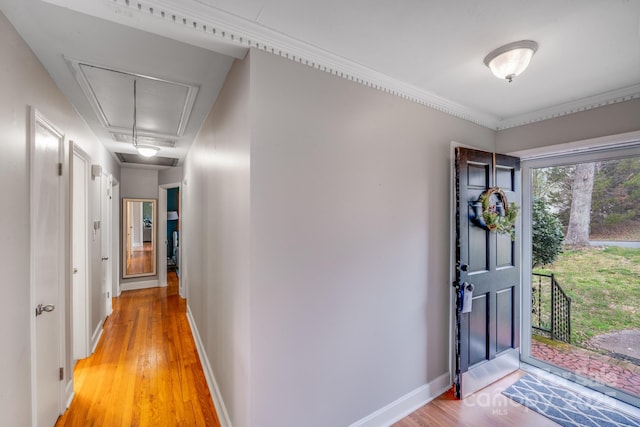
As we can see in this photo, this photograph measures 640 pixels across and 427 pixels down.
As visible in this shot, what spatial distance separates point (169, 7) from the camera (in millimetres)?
1235

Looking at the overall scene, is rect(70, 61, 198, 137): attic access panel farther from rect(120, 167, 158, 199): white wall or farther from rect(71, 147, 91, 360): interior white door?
rect(120, 167, 158, 199): white wall

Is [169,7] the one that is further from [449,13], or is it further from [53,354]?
[53,354]

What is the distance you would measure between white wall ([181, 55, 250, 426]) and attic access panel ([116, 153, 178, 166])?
2.41 meters

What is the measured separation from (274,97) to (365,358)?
1.76 metres

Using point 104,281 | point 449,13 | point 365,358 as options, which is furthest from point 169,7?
point 104,281

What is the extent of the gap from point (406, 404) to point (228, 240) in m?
1.82

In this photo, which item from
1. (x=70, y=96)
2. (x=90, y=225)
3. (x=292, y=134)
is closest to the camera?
(x=292, y=134)

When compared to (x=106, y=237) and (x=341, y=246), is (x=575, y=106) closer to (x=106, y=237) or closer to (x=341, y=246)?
(x=341, y=246)

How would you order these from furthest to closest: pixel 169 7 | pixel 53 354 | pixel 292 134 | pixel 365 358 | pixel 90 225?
pixel 90 225
pixel 53 354
pixel 365 358
pixel 292 134
pixel 169 7

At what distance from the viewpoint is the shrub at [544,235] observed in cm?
269

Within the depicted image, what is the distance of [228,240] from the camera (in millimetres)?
1831

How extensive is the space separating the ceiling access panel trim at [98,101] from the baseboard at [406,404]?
2744 millimetres

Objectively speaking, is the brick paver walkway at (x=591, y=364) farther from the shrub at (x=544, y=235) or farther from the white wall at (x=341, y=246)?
the white wall at (x=341, y=246)

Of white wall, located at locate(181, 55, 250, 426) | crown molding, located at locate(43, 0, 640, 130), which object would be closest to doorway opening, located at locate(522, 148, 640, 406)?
crown molding, located at locate(43, 0, 640, 130)
